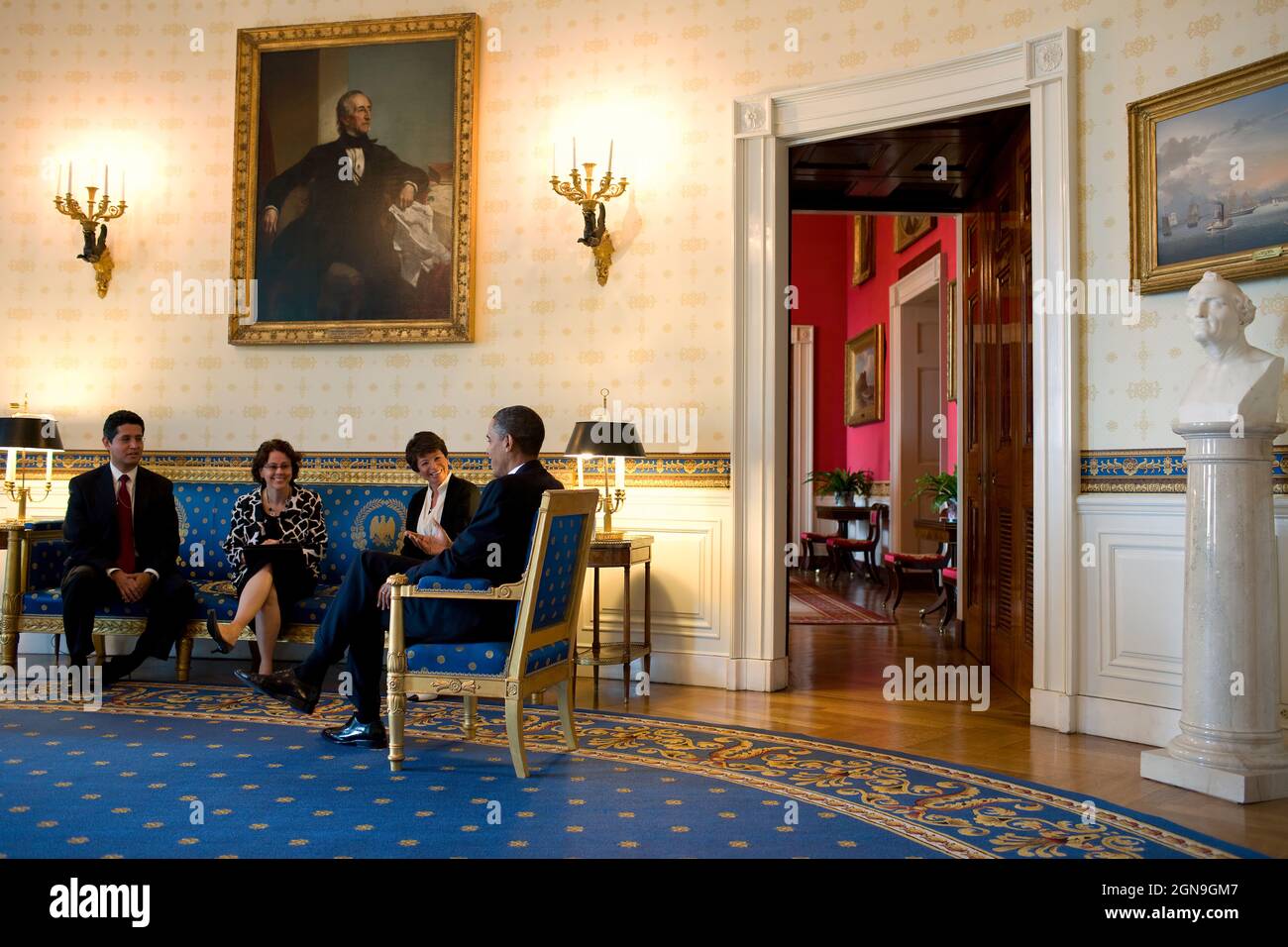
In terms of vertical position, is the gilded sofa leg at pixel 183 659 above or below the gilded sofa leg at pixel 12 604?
below

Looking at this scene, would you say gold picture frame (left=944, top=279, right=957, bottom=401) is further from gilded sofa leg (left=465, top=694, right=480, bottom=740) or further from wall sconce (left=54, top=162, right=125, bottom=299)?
wall sconce (left=54, top=162, right=125, bottom=299)

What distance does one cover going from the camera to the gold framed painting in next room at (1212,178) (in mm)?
4555

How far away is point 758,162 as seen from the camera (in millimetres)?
6273

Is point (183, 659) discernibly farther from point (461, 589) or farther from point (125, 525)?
point (461, 589)

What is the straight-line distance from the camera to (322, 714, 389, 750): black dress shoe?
15.1ft

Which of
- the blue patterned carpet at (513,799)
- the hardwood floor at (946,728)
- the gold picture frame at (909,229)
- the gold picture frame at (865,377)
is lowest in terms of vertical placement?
the hardwood floor at (946,728)

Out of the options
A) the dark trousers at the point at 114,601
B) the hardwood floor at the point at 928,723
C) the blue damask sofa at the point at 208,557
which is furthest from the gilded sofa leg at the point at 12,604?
the hardwood floor at the point at 928,723

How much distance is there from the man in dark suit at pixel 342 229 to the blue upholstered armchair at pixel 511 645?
303 centimetres

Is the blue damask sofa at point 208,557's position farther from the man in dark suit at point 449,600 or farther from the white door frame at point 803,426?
the white door frame at point 803,426

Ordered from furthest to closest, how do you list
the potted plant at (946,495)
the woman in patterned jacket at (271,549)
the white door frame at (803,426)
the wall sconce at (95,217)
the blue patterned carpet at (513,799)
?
1. the white door frame at (803,426)
2. the potted plant at (946,495)
3. the wall sconce at (95,217)
4. the woman in patterned jacket at (271,549)
5. the blue patterned carpet at (513,799)

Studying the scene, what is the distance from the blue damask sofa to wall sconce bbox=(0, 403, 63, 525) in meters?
0.36

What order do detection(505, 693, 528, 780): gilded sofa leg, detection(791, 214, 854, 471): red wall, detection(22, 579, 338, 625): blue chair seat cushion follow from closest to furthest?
detection(505, 693, 528, 780): gilded sofa leg < detection(22, 579, 338, 625): blue chair seat cushion < detection(791, 214, 854, 471): red wall

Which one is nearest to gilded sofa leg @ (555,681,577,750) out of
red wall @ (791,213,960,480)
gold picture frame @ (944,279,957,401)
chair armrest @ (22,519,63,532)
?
chair armrest @ (22,519,63,532)

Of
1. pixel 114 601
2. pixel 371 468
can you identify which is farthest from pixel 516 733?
pixel 371 468
